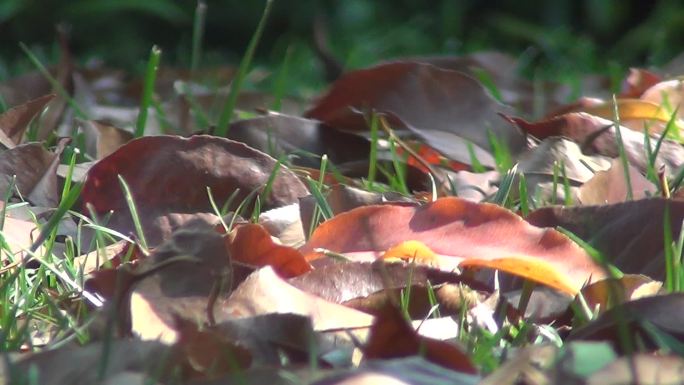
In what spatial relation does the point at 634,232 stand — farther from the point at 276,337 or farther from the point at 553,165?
the point at 276,337

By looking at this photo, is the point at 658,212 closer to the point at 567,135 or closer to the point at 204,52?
the point at 567,135

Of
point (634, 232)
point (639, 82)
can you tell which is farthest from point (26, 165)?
point (639, 82)

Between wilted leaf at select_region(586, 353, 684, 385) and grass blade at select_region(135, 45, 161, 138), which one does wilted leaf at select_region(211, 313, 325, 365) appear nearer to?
wilted leaf at select_region(586, 353, 684, 385)

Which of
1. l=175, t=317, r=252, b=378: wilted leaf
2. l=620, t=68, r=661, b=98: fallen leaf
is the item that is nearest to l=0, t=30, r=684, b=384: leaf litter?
l=175, t=317, r=252, b=378: wilted leaf

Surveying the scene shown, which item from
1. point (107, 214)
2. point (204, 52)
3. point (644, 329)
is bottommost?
point (204, 52)

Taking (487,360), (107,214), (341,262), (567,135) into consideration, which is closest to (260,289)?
(341,262)

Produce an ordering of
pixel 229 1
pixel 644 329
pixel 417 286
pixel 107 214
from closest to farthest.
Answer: pixel 644 329 → pixel 417 286 → pixel 107 214 → pixel 229 1
